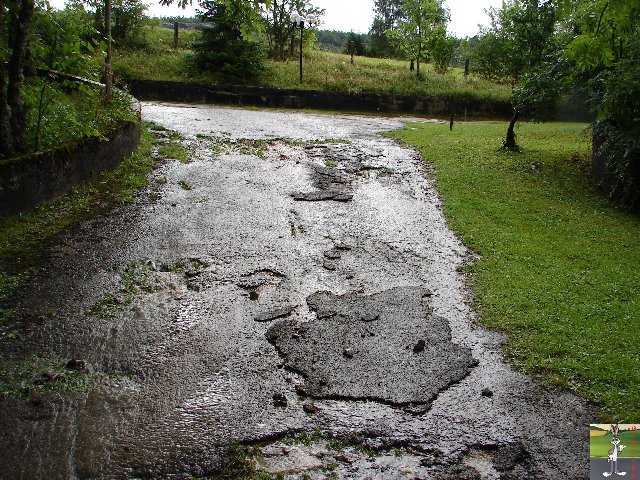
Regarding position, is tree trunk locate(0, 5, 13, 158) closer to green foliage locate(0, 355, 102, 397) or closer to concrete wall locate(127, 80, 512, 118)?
green foliage locate(0, 355, 102, 397)

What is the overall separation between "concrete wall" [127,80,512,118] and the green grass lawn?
1804 centimetres

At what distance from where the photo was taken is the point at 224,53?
20.3m

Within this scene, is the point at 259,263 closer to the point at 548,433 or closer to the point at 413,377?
the point at 413,377

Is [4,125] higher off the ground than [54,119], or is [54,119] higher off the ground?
[54,119]

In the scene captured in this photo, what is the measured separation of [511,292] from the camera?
551 centimetres

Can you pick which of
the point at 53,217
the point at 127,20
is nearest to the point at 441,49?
the point at 127,20

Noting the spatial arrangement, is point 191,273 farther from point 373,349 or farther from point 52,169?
point 52,169

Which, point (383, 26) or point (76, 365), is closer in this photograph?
point (76, 365)

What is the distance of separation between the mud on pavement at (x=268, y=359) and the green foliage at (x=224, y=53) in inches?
535

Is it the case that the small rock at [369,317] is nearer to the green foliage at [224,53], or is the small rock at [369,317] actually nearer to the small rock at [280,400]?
the small rock at [280,400]

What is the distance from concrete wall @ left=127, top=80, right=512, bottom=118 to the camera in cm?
1919

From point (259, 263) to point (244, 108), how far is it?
44.3 feet

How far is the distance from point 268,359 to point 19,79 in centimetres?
504

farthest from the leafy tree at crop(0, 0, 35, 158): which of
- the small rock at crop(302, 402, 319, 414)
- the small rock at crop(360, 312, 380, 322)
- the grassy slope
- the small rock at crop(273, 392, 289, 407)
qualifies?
the grassy slope
